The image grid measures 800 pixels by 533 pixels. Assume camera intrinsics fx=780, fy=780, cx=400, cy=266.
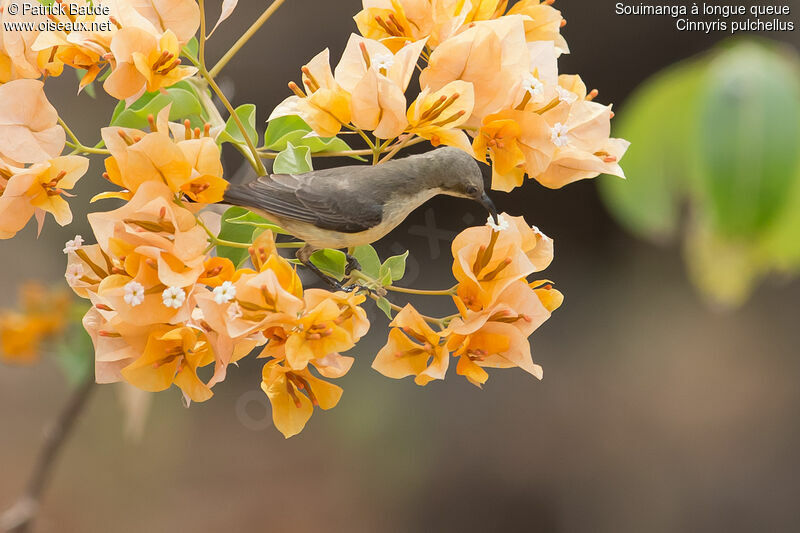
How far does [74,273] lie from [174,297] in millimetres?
77

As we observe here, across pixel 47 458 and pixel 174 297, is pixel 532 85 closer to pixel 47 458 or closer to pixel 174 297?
pixel 174 297

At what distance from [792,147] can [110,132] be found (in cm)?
60

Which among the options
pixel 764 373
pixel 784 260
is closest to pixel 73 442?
pixel 784 260

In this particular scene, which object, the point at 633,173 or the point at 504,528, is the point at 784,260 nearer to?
the point at 633,173

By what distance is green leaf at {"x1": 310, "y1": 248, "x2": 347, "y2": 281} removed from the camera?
399 millimetres

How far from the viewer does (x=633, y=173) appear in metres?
0.97

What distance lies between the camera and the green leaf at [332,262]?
0.40m

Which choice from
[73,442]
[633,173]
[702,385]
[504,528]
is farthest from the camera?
[702,385]

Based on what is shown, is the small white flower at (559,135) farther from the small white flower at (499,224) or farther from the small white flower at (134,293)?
the small white flower at (134,293)

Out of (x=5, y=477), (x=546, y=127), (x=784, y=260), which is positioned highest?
(x=546, y=127)

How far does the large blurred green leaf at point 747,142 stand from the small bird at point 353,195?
380 mm

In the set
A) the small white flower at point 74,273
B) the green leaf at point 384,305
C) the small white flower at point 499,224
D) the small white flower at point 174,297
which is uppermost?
the small white flower at point 499,224

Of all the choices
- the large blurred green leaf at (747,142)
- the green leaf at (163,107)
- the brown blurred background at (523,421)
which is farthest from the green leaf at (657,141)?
the green leaf at (163,107)

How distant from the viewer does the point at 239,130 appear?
1.26 feet
